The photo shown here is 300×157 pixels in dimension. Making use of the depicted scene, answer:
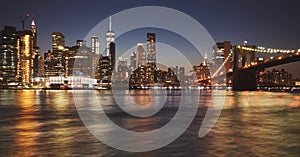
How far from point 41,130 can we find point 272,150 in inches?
357

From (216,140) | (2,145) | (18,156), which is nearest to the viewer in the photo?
(18,156)

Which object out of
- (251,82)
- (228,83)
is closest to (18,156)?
(251,82)

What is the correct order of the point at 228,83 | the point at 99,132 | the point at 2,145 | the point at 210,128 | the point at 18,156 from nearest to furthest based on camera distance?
the point at 18,156, the point at 2,145, the point at 99,132, the point at 210,128, the point at 228,83

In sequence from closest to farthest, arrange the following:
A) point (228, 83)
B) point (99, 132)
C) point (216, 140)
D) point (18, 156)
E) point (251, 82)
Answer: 1. point (18, 156)
2. point (216, 140)
3. point (99, 132)
4. point (251, 82)
5. point (228, 83)

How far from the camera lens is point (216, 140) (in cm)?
1209

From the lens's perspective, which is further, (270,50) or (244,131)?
(270,50)

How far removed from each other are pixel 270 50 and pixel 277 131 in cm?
10001

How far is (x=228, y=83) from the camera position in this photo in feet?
488

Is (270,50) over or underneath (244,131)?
over

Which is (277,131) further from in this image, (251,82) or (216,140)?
(251,82)

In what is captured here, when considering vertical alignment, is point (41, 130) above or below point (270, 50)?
below

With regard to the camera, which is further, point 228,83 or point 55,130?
point 228,83

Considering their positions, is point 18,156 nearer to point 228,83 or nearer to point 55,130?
point 55,130

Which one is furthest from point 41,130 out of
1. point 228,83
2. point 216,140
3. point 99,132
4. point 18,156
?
point 228,83
